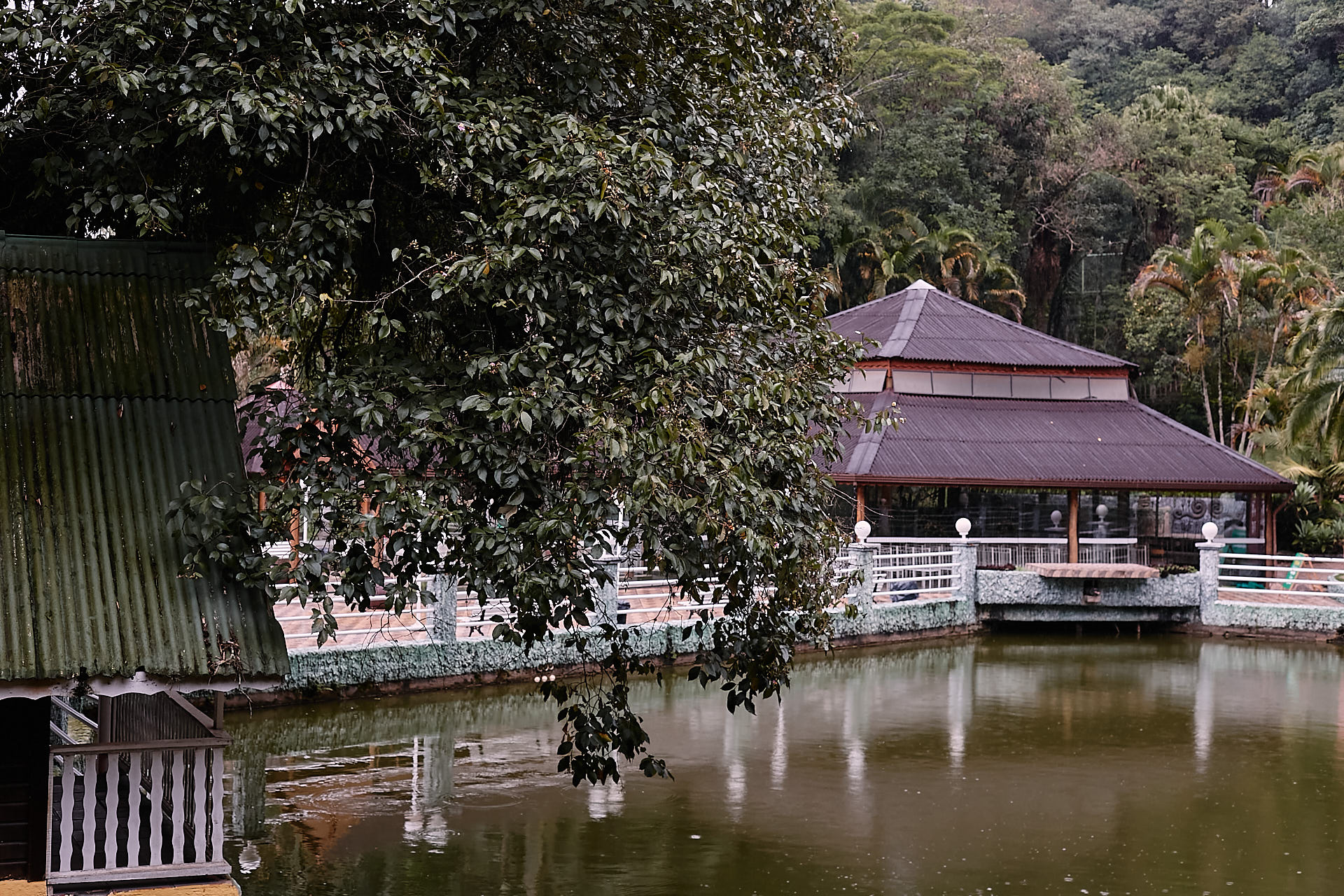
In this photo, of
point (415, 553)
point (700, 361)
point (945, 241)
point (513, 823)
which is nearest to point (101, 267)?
point (415, 553)

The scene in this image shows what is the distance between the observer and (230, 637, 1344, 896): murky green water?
8.69 meters

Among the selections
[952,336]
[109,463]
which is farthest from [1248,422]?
[109,463]

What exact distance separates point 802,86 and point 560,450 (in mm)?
4825

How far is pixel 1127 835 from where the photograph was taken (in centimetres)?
976

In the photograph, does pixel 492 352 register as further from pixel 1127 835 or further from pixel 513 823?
pixel 1127 835

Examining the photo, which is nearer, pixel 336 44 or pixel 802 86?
pixel 336 44

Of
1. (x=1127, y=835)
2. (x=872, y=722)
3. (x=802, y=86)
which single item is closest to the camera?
(x=1127, y=835)

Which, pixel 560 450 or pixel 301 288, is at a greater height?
pixel 301 288

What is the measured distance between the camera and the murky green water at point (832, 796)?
8.69 m

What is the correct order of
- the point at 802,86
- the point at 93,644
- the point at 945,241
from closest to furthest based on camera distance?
1. the point at 93,644
2. the point at 802,86
3. the point at 945,241

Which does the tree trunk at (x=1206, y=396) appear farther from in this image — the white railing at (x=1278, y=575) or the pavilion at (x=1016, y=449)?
the white railing at (x=1278, y=575)

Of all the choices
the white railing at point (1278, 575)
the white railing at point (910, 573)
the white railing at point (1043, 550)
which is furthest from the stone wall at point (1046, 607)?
the white railing at point (1043, 550)

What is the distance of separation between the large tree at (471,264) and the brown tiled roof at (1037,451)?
13.6m

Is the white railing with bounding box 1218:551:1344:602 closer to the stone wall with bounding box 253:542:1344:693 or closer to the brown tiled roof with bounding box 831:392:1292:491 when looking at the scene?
the stone wall with bounding box 253:542:1344:693
